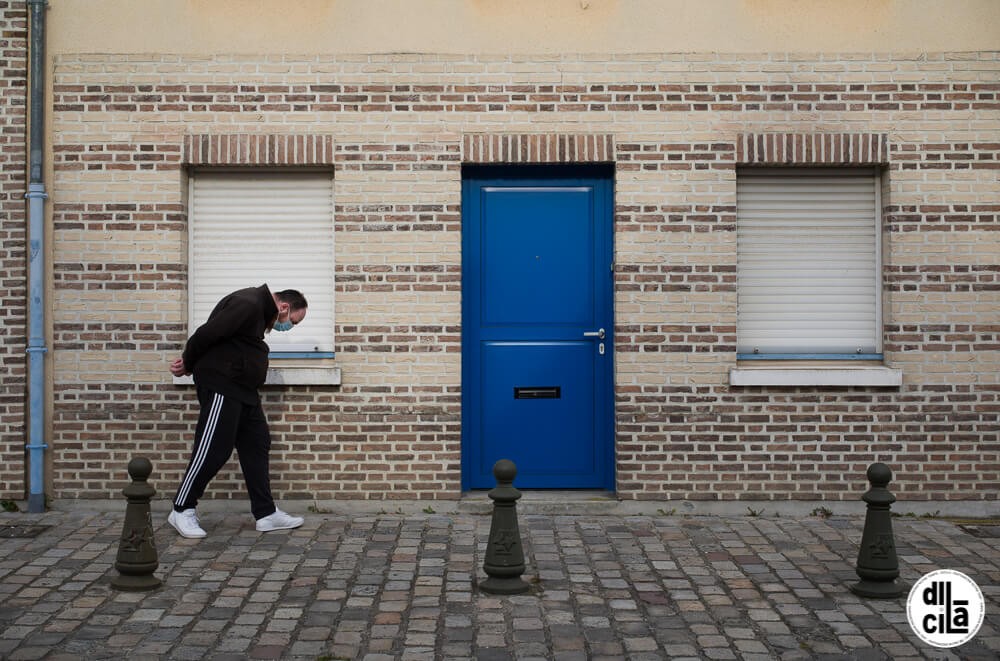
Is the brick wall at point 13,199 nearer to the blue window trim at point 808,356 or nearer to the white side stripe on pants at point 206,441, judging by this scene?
the white side stripe on pants at point 206,441

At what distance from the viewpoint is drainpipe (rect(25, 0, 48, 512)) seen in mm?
8578

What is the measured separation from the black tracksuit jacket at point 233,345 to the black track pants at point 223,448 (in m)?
0.11

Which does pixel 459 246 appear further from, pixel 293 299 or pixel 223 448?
pixel 223 448

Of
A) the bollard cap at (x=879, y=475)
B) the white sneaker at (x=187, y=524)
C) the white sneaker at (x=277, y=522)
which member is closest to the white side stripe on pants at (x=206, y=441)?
the white sneaker at (x=187, y=524)

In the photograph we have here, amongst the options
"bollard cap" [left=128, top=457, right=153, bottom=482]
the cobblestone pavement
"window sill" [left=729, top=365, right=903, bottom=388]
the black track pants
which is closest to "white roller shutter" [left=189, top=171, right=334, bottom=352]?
the black track pants

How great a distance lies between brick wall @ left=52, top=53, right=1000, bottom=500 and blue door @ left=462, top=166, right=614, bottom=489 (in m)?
0.26

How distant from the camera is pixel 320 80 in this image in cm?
870

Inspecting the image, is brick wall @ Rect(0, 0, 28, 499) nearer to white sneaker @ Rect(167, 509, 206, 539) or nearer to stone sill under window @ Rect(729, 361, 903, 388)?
white sneaker @ Rect(167, 509, 206, 539)

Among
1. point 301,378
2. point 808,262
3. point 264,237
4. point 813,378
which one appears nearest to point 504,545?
point 301,378

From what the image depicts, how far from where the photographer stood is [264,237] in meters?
8.93

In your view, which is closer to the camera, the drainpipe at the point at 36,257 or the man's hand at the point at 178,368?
the man's hand at the point at 178,368

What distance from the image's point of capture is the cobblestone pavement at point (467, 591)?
5.50 meters

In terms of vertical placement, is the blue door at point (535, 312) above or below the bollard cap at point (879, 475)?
above

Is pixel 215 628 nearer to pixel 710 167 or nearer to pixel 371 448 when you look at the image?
pixel 371 448
